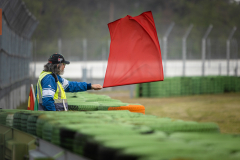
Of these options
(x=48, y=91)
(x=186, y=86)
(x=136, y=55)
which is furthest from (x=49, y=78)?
(x=186, y=86)

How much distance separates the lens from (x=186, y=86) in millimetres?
22891

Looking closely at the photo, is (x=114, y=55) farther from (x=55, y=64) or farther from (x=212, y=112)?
(x=212, y=112)

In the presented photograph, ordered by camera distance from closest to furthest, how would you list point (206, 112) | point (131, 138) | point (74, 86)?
point (131, 138)
point (74, 86)
point (206, 112)

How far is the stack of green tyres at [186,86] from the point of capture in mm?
21906

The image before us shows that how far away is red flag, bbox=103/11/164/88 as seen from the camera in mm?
5773

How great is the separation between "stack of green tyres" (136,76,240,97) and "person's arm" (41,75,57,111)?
52.9 ft

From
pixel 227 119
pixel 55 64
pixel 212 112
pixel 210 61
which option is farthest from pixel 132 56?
pixel 210 61

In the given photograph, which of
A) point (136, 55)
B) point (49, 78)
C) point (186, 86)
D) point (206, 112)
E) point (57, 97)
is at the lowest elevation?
point (206, 112)

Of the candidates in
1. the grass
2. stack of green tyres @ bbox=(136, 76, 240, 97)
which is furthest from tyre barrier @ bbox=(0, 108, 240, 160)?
stack of green tyres @ bbox=(136, 76, 240, 97)

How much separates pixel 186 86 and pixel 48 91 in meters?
17.8

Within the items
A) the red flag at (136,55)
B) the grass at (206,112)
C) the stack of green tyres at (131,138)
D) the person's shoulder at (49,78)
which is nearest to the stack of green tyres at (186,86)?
the grass at (206,112)

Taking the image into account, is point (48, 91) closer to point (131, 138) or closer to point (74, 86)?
point (74, 86)

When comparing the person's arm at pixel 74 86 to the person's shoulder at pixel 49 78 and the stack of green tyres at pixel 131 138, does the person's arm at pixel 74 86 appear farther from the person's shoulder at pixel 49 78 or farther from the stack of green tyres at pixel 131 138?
the stack of green tyres at pixel 131 138

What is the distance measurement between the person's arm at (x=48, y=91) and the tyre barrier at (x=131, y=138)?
1499 millimetres
